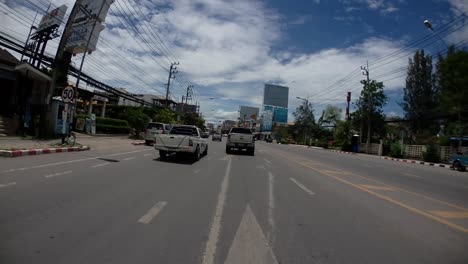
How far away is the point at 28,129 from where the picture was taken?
23.9m

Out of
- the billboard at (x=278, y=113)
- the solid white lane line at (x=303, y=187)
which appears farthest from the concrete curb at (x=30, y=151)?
the billboard at (x=278, y=113)

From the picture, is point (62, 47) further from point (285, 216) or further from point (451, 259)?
point (451, 259)

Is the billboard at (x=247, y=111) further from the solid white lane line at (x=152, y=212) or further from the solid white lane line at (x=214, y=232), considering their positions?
the solid white lane line at (x=152, y=212)

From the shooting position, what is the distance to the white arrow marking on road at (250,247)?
162 inches

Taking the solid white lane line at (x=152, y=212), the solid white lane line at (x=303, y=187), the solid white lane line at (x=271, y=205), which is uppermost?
the solid white lane line at (x=303, y=187)

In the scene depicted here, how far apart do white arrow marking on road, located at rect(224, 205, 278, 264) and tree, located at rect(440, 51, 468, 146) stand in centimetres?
3798

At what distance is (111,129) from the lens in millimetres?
38688

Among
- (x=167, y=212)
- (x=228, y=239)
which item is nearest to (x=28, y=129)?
(x=167, y=212)

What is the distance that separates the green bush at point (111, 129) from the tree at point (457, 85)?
38.1 metres

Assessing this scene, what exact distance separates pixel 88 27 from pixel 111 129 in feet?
43.7

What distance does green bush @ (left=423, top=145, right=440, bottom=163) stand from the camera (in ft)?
117

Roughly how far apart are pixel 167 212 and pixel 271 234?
2061 mm

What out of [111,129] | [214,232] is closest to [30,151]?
[214,232]

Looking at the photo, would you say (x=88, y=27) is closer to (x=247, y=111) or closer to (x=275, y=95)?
(x=275, y=95)
